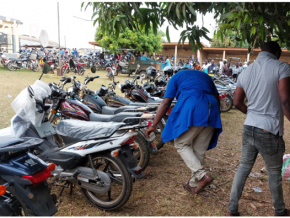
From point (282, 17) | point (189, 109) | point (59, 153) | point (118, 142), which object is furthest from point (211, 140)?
point (59, 153)

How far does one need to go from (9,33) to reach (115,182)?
2418cm

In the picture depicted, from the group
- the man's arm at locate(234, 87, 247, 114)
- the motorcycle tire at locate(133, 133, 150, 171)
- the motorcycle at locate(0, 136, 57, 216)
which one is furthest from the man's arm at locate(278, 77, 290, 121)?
the motorcycle at locate(0, 136, 57, 216)

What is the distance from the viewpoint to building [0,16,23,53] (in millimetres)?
21712

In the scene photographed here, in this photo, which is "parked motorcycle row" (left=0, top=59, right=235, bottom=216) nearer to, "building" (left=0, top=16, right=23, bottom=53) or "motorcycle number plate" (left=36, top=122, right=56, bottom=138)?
"motorcycle number plate" (left=36, top=122, right=56, bottom=138)

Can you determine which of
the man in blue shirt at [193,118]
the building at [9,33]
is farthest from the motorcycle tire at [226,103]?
the building at [9,33]

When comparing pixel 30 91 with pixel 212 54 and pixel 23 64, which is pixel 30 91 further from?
pixel 212 54

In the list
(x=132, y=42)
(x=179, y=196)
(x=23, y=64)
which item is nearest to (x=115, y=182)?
(x=179, y=196)

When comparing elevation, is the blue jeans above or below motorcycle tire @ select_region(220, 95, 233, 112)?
above

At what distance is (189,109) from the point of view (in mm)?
2926

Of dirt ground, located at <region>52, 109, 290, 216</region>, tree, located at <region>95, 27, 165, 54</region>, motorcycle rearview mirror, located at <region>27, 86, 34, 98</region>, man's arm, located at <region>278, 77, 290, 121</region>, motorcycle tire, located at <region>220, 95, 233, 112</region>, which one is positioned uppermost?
tree, located at <region>95, 27, 165, 54</region>

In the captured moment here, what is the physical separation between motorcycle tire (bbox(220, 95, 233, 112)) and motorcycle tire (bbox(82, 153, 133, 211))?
6571mm

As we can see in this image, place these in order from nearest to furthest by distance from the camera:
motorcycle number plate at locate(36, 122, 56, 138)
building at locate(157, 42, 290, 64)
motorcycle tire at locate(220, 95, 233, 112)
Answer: motorcycle number plate at locate(36, 122, 56, 138) < motorcycle tire at locate(220, 95, 233, 112) < building at locate(157, 42, 290, 64)

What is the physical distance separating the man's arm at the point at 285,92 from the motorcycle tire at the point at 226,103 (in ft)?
21.6

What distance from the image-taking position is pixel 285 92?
2.29 metres
